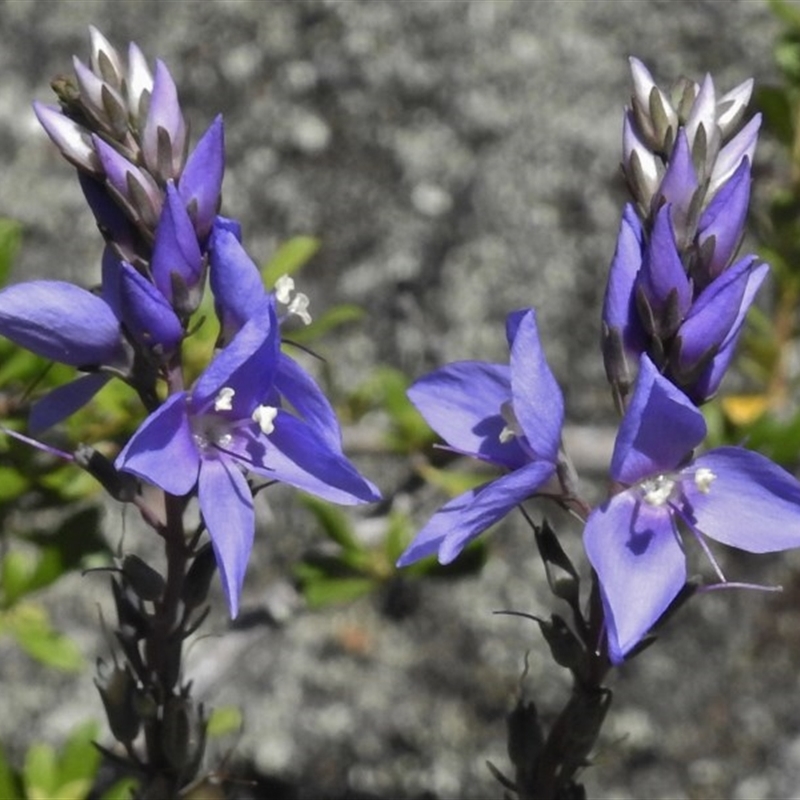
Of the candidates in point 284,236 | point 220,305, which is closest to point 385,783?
point 284,236

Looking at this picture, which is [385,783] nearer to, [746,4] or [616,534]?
[616,534]

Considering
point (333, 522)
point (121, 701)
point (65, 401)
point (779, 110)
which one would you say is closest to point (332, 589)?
point (333, 522)

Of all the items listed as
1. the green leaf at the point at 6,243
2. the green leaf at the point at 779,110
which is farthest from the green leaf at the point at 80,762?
the green leaf at the point at 779,110

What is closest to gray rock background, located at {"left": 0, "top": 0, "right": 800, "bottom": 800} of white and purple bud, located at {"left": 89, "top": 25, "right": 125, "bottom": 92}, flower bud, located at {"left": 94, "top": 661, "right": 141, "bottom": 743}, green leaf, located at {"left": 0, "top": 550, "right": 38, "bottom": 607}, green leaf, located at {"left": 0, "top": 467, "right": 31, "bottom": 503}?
green leaf, located at {"left": 0, "top": 550, "right": 38, "bottom": 607}

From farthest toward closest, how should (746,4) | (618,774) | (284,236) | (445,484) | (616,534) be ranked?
(746,4)
(284,236)
(618,774)
(445,484)
(616,534)

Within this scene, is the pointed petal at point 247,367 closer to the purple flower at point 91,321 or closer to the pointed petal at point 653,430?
the purple flower at point 91,321

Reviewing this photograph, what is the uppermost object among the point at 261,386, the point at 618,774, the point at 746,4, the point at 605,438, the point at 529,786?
the point at 261,386

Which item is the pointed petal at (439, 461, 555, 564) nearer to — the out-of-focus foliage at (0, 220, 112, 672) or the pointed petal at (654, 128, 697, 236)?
the pointed petal at (654, 128, 697, 236)

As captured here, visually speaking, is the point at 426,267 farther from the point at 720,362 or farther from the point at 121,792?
the point at 720,362
